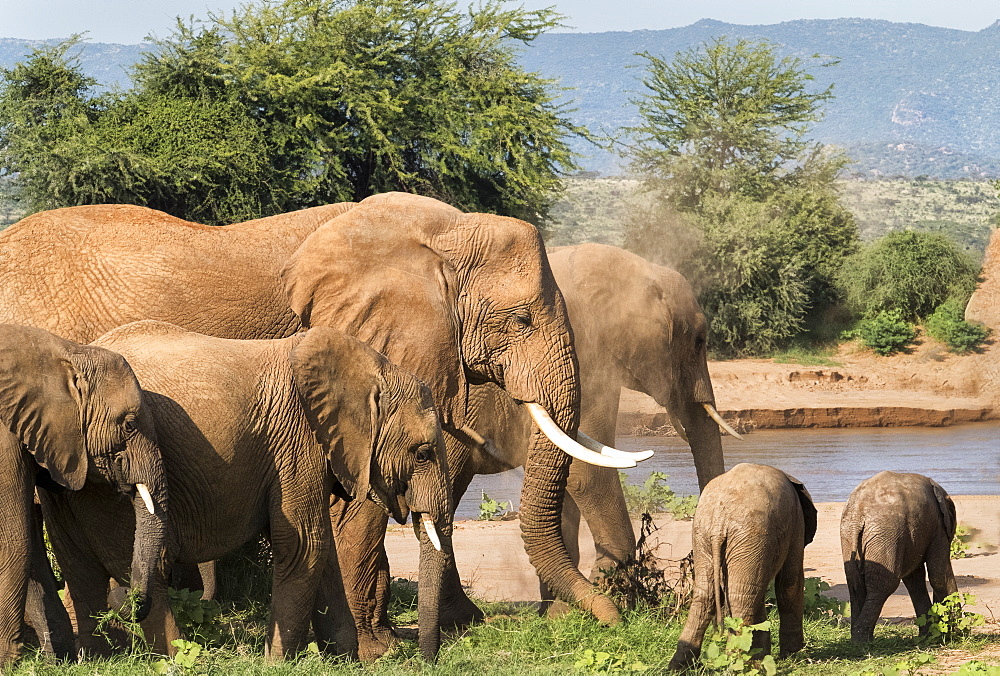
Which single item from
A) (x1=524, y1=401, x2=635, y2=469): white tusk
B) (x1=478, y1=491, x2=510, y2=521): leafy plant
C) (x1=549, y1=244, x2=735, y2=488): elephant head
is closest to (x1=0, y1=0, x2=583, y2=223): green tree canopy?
(x1=478, y1=491, x2=510, y2=521): leafy plant

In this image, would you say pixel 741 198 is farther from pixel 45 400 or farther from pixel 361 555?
pixel 45 400

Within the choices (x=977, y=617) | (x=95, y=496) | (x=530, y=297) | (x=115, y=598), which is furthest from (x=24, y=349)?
(x=977, y=617)

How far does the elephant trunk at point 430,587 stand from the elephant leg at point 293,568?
0.58m

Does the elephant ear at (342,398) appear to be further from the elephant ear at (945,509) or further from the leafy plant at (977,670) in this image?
the elephant ear at (945,509)

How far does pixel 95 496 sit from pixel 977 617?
15.0ft

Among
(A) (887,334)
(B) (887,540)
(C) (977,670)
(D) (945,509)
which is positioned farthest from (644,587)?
(A) (887,334)

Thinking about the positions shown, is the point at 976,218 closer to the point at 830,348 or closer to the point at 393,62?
the point at 830,348

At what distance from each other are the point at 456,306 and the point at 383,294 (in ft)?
1.37

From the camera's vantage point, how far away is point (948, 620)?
7.54m

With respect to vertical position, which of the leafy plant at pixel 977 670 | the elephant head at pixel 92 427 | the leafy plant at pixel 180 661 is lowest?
the leafy plant at pixel 977 670

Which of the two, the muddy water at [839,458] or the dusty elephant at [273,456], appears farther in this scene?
the muddy water at [839,458]

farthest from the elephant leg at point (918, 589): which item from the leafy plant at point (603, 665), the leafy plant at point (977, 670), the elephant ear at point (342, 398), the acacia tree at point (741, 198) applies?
the acacia tree at point (741, 198)

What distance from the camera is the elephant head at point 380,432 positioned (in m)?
6.33

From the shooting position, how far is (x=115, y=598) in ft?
21.5
